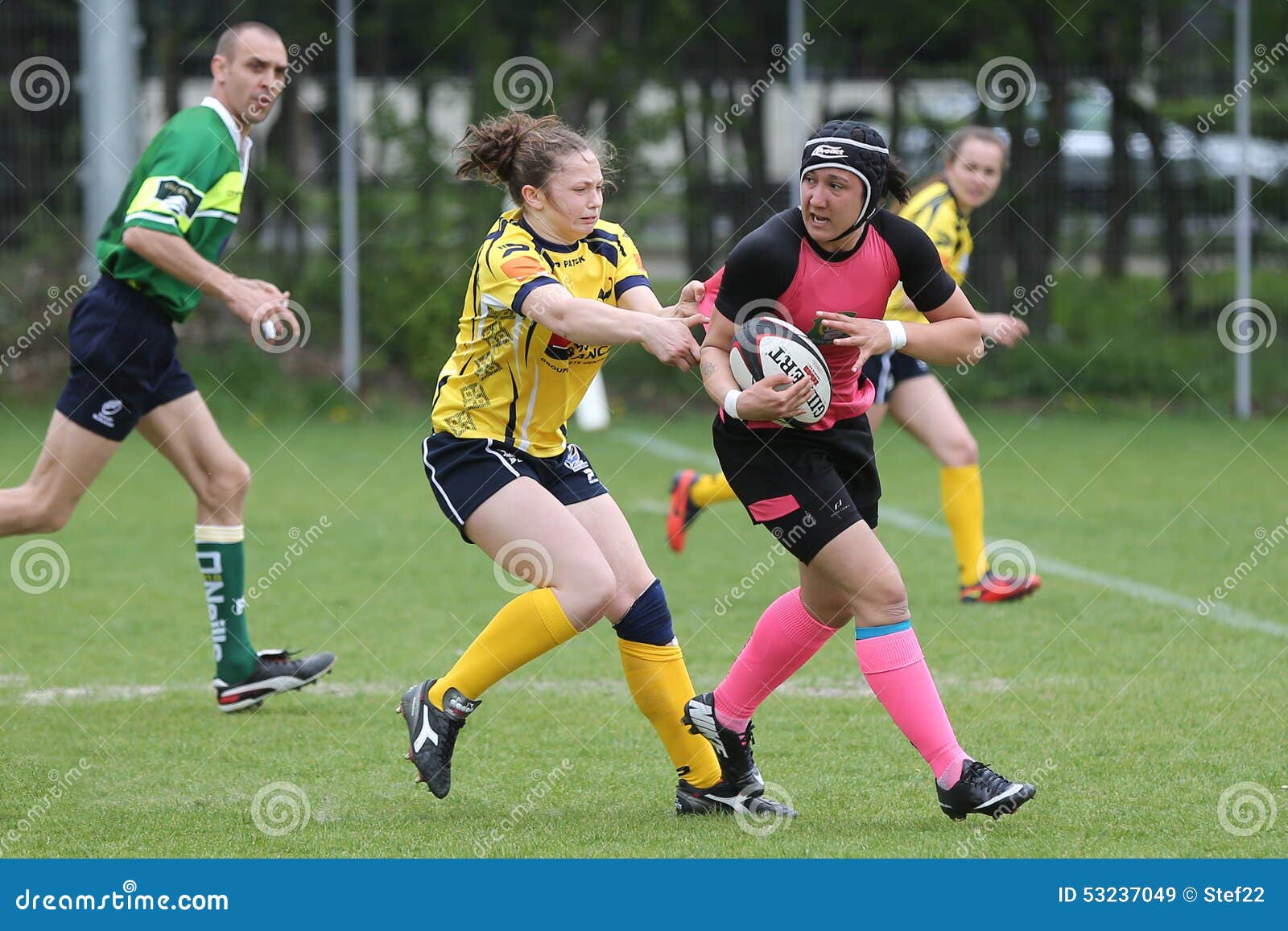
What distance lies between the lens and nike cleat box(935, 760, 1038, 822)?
3990mm

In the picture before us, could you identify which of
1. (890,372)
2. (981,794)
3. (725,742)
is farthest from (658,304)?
(890,372)

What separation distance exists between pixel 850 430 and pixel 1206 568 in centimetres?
435

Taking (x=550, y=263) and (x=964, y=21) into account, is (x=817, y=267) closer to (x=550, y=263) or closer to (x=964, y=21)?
(x=550, y=263)

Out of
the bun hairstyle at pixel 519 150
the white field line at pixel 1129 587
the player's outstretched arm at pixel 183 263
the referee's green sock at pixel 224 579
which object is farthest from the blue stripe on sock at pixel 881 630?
the white field line at pixel 1129 587

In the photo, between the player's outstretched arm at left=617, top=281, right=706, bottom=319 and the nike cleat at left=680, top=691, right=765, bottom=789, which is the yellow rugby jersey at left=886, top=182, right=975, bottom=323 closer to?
the player's outstretched arm at left=617, top=281, right=706, bottom=319

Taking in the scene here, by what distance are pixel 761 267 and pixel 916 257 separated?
42 centimetres

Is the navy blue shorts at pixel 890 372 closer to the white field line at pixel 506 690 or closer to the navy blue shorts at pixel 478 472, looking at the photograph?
the white field line at pixel 506 690

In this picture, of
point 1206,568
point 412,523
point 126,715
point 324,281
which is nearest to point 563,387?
point 126,715

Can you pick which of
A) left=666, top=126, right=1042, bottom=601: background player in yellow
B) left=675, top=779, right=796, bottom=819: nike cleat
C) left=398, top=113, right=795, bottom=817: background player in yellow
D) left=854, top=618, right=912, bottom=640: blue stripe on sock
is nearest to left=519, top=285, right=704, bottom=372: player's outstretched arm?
left=398, top=113, right=795, bottom=817: background player in yellow

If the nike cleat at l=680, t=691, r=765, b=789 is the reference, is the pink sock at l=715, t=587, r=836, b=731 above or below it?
above

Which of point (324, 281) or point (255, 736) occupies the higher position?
point (324, 281)

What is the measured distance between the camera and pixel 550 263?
4363 millimetres

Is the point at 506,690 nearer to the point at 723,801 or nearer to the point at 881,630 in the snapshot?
the point at 723,801

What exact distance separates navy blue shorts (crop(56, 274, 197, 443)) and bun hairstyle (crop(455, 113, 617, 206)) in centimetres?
160
